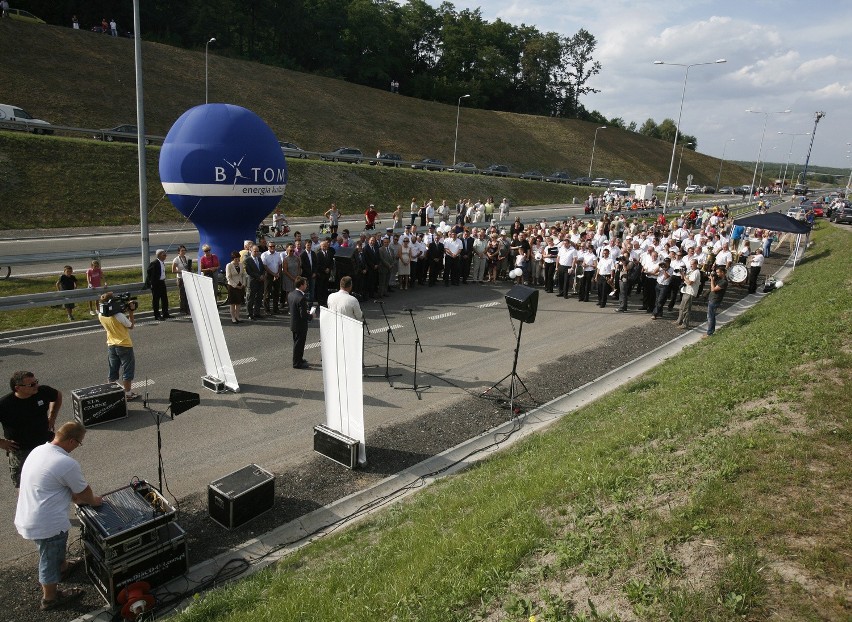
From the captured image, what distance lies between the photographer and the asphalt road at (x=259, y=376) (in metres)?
7.66

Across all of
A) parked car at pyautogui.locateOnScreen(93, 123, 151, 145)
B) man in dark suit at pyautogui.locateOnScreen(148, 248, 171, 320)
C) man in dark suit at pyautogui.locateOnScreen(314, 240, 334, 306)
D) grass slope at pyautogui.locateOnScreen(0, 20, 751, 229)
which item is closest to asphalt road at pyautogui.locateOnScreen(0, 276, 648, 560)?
man in dark suit at pyautogui.locateOnScreen(148, 248, 171, 320)

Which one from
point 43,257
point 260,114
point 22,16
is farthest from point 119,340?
point 22,16

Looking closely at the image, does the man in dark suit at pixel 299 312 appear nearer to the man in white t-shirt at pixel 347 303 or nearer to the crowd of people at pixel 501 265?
the man in white t-shirt at pixel 347 303

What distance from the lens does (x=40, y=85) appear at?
138ft

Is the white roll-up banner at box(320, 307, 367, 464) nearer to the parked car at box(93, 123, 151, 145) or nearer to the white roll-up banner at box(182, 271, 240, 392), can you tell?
the white roll-up banner at box(182, 271, 240, 392)

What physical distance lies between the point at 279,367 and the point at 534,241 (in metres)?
11.3

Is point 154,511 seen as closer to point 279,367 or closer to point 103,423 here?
point 103,423

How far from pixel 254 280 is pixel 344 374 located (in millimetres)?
7200

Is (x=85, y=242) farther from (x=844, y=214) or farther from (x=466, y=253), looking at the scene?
(x=844, y=214)

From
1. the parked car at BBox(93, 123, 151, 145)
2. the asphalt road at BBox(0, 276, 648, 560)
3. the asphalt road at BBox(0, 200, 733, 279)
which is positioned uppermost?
the parked car at BBox(93, 123, 151, 145)

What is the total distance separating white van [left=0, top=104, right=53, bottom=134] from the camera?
29.8 m

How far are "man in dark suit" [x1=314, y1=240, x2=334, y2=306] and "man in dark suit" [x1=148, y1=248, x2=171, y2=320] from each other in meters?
3.82

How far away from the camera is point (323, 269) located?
1499 cm

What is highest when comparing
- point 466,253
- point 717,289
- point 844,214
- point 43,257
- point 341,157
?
point 341,157
